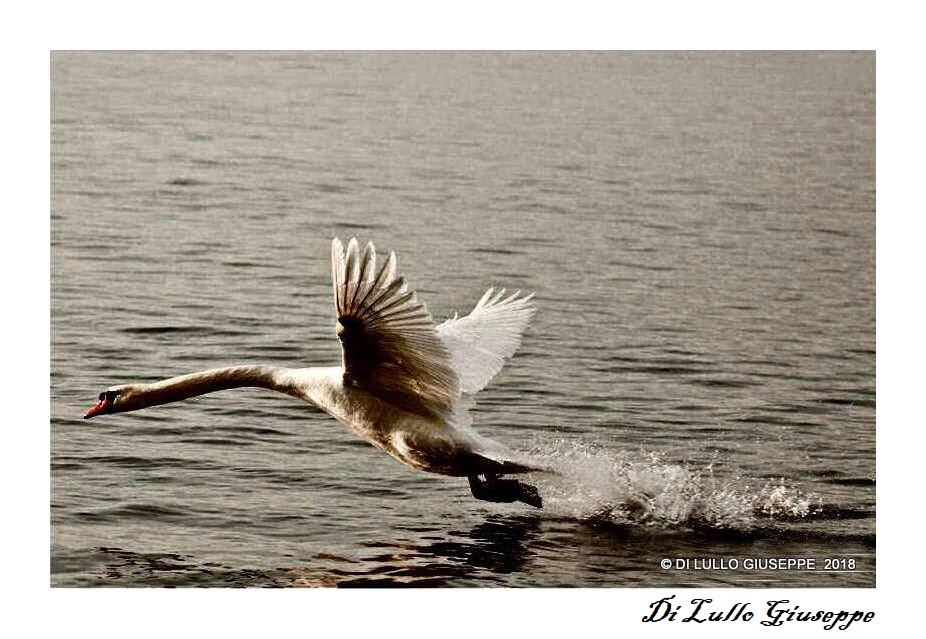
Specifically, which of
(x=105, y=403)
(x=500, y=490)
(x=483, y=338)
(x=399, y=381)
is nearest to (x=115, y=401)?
(x=105, y=403)

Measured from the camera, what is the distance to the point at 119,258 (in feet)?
33.1

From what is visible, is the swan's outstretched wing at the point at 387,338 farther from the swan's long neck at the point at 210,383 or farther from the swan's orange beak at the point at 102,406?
the swan's orange beak at the point at 102,406

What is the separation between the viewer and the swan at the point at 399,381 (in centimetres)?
699

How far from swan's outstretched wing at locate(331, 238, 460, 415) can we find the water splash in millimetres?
1030

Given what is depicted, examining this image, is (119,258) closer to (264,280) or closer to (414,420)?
(264,280)

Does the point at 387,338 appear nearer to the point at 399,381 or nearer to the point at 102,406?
the point at 399,381

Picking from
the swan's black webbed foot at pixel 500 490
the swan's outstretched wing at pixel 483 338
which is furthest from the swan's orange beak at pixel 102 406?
the swan's black webbed foot at pixel 500 490

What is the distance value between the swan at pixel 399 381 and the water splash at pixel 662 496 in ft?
1.97

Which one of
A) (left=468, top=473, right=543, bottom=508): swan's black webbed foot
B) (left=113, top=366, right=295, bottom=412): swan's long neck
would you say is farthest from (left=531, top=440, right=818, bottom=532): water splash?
(left=113, top=366, right=295, bottom=412): swan's long neck

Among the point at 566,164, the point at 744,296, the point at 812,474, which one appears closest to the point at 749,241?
the point at 744,296

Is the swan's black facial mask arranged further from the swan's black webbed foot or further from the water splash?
the water splash

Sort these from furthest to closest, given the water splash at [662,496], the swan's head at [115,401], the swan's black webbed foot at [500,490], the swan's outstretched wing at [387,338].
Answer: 1. the water splash at [662,496]
2. the swan's head at [115,401]
3. the swan's black webbed foot at [500,490]
4. the swan's outstretched wing at [387,338]

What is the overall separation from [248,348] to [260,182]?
1.36 metres

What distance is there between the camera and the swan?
699 centimetres
